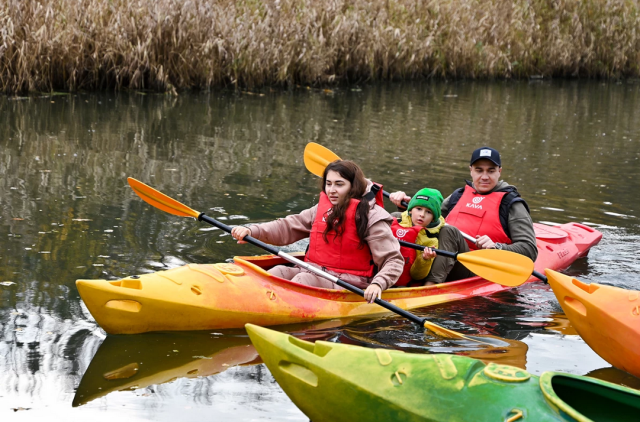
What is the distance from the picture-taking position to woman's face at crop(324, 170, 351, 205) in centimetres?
471

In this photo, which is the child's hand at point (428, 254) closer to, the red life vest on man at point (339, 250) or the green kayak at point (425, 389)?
the red life vest on man at point (339, 250)

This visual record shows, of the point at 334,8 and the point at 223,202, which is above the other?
the point at 334,8

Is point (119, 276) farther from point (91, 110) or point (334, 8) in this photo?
point (334, 8)

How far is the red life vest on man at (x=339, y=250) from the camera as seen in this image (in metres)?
4.84

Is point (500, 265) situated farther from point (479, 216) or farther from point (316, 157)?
point (316, 157)

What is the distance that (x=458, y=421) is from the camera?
2904 millimetres

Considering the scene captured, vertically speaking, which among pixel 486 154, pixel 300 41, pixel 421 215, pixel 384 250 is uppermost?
pixel 300 41

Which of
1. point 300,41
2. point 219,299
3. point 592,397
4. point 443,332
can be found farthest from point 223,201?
point 300,41

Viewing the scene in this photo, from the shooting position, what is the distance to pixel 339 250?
4.87 m

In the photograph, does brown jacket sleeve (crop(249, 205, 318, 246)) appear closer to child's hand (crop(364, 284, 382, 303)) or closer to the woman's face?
the woman's face

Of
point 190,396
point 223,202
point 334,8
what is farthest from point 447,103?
point 190,396

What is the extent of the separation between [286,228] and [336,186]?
532 mm

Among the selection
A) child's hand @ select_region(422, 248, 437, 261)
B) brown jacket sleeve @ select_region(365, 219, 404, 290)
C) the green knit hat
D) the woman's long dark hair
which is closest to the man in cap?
child's hand @ select_region(422, 248, 437, 261)

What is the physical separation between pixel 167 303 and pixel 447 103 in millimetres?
11189
